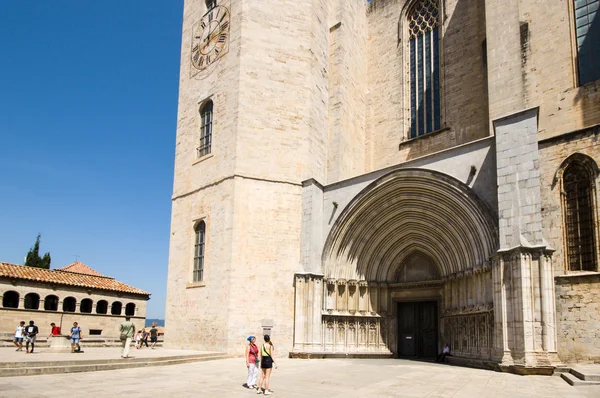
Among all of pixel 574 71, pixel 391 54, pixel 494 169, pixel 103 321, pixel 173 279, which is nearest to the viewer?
pixel 494 169

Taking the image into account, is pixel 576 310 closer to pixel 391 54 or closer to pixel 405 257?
pixel 405 257

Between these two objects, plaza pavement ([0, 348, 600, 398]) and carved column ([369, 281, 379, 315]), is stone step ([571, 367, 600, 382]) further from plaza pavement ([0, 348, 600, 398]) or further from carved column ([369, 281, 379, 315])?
carved column ([369, 281, 379, 315])

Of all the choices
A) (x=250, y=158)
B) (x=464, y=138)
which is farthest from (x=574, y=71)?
(x=250, y=158)

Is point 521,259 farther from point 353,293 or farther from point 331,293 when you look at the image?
point 331,293

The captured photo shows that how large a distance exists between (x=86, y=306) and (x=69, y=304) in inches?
38.6

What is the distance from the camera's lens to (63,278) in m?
25.2

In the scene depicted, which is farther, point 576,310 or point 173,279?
point 173,279

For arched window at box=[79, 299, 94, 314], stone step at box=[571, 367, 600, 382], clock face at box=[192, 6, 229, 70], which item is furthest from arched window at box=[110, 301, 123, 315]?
stone step at box=[571, 367, 600, 382]

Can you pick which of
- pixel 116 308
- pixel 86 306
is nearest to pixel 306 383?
pixel 86 306

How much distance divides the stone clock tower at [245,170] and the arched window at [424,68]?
332 cm

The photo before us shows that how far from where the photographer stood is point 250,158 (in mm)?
15602

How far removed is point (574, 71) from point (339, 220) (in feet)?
24.4

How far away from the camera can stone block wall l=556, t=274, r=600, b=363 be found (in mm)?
10523

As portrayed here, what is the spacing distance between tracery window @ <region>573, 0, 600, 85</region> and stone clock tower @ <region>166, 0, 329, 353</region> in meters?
7.77
